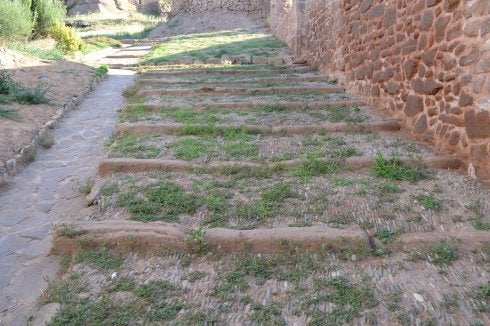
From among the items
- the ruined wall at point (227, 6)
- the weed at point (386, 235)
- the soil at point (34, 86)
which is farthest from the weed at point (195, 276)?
the ruined wall at point (227, 6)

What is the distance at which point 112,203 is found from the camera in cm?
343

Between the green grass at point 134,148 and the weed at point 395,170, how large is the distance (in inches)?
91.9

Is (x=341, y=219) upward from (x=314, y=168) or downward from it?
downward

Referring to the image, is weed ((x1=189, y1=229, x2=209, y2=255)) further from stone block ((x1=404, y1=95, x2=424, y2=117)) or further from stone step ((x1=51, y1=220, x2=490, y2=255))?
stone block ((x1=404, y1=95, x2=424, y2=117))

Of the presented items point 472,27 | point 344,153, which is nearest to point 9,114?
point 344,153

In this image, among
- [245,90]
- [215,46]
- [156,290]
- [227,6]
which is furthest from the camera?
[227,6]

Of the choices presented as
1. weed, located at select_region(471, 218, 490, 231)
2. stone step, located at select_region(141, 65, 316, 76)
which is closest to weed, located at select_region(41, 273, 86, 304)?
weed, located at select_region(471, 218, 490, 231)

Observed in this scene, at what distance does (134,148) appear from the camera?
15.2ft

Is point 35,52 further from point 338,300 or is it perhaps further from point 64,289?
point 338,300

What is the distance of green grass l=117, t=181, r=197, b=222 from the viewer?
10.5ft

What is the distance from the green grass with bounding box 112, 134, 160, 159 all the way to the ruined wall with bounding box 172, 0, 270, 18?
17.4m

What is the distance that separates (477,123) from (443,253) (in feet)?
4.95

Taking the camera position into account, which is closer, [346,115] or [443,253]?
[443,253]

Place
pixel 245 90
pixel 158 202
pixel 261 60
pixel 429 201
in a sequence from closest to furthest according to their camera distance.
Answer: pixel 429 201 < pixel 158 202 < pixel 245 90 < pixel 261 60
